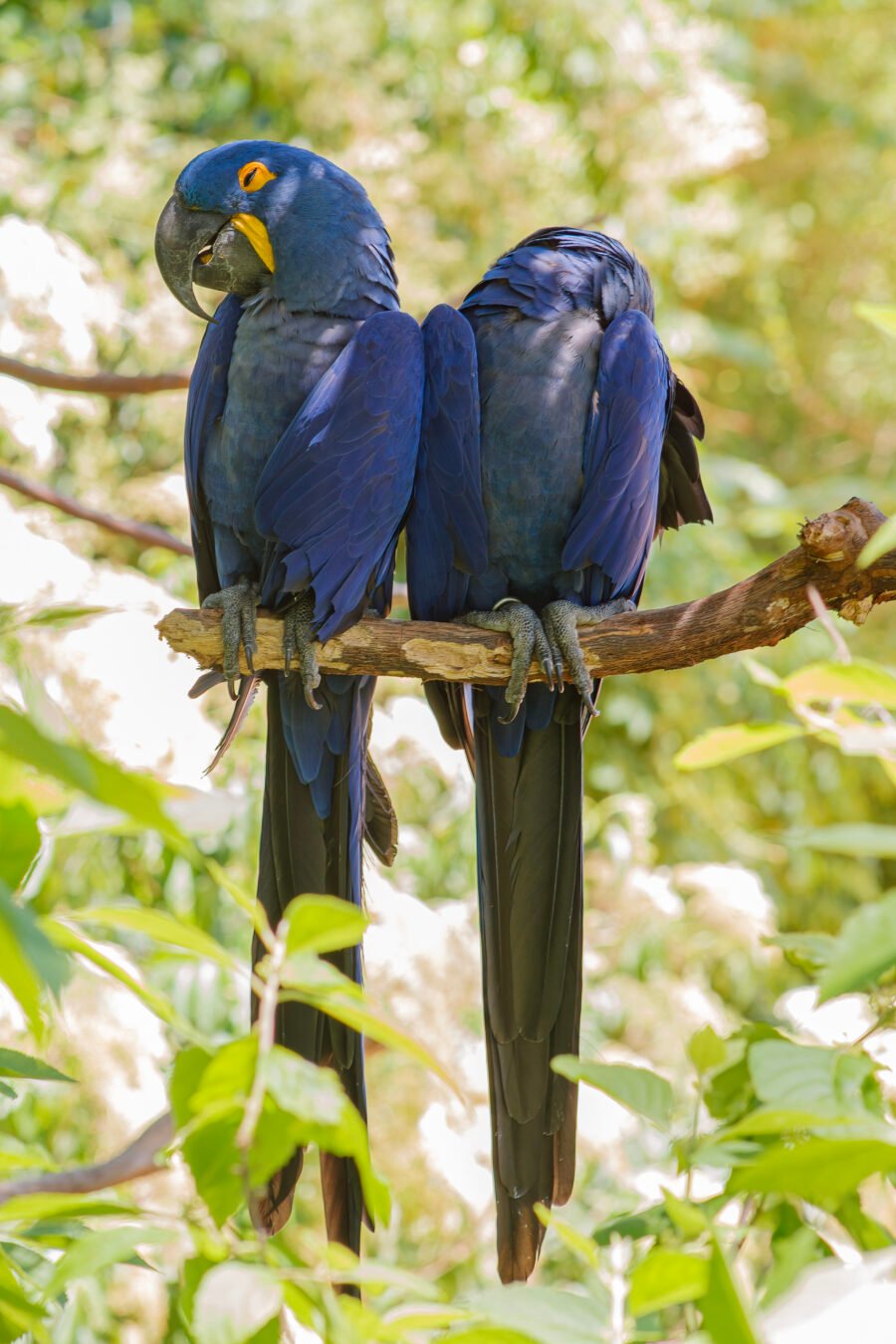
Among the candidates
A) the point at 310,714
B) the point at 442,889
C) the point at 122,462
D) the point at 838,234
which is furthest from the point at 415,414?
the point at 838,234

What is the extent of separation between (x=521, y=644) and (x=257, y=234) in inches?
18.8

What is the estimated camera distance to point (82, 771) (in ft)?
0.92

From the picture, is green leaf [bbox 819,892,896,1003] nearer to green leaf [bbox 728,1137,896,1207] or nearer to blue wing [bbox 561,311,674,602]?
green leaf [bbox 728,1137,896,1207]

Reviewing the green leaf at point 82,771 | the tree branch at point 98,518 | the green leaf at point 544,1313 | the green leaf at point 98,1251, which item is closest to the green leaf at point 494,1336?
the green leaf at point 544,1313

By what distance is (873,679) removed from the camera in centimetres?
44

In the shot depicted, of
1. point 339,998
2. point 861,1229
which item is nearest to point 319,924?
point 339,998

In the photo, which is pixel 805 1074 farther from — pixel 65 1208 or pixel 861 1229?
pixel 65 1208

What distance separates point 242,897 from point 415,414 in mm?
784

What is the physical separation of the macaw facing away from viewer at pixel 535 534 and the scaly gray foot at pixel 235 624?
17 cm

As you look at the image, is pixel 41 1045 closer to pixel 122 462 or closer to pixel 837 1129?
pixel 837 1129

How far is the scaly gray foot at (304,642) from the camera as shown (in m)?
1.08

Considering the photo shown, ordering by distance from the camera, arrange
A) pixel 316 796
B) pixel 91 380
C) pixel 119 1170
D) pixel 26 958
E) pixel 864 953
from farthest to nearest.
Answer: pixel 91 380 → pixel 119 1170 → pixel 316 796 → pixel 864 953 → pixel 26 958

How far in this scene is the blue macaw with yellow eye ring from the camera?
3.52 ft

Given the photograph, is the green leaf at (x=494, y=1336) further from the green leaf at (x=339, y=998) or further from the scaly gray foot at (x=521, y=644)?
the scaly gray foot at (x=521, y=644)
